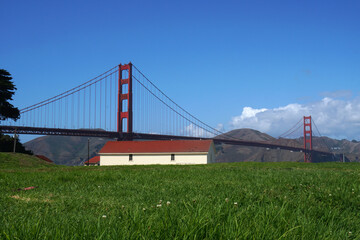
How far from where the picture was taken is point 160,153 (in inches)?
2287

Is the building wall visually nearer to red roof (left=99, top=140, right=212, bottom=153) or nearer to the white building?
the white building

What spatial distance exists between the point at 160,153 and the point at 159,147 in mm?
1587

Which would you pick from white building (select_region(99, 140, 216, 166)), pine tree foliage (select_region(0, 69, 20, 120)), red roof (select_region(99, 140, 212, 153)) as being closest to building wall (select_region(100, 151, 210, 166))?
white building (select_region(99, 140, 216, 166))

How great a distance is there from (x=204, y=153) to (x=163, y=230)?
2099 inches

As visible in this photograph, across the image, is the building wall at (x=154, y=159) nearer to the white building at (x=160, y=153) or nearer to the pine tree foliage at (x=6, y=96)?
the white building at (x=160, y=153)

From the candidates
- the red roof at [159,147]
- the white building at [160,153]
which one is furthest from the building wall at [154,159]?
the red roof at [159,147]

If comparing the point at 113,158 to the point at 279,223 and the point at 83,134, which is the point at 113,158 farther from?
the point at 279,223

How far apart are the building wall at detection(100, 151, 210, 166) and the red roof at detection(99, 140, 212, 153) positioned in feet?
2.31

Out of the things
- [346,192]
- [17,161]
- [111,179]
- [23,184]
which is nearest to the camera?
[346,192]

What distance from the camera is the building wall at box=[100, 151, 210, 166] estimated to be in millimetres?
56906

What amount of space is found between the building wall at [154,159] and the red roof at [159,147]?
0.70 m

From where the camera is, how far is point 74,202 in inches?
285

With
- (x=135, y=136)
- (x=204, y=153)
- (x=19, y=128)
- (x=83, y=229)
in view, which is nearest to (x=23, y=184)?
(x=83, y=229)

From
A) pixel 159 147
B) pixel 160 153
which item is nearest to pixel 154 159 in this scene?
pixel 160 153
